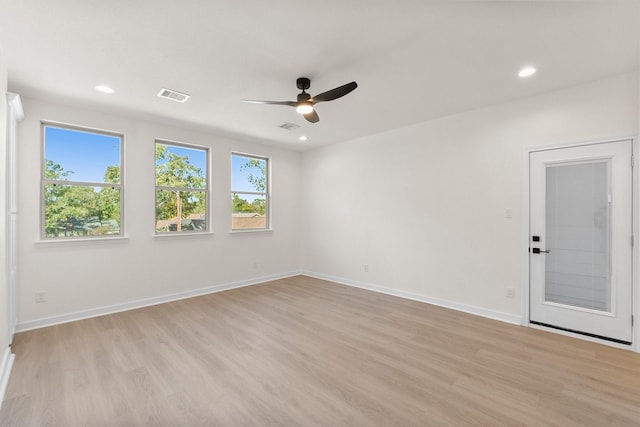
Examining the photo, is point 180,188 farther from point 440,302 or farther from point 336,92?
point 440,302

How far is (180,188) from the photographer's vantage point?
4758mm

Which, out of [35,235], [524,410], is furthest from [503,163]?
[35,235]

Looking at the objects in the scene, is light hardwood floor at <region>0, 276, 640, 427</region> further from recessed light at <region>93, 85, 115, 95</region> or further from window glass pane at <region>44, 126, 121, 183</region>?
recessed light at <region>93, 85, 115, 95</region>

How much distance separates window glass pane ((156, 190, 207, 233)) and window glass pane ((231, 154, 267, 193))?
73 centimetres

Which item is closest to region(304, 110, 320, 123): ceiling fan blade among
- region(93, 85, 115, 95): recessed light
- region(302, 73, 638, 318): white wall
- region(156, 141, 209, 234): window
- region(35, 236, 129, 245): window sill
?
region(302, 73, 638, 318): white wall

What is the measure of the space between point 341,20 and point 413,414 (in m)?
2.83

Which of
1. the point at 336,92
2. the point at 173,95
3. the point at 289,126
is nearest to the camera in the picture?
the point at 336,92

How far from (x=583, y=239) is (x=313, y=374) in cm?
326

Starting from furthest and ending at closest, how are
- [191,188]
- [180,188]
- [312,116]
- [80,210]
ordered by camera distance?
1. [191,188]
2. [180,188]
3. [80,210]
4. [312,116]

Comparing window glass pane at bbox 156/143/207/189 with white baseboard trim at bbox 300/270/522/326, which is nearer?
white baseboard trim at bbox 300/270/522/326

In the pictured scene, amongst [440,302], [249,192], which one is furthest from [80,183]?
[440,302]

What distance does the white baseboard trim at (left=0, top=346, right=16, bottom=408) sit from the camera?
7.15 feet

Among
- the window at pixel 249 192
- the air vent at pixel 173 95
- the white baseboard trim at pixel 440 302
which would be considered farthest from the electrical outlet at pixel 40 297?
the white baseboard trim at pixel 440 302

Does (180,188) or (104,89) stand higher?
(104,89)
